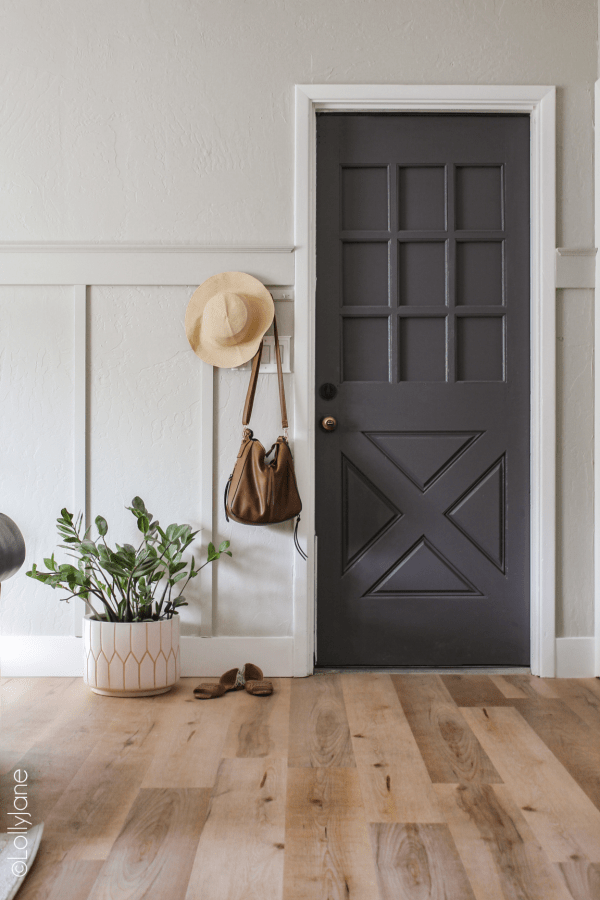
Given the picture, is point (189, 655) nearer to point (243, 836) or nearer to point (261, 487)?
point (261, 487)

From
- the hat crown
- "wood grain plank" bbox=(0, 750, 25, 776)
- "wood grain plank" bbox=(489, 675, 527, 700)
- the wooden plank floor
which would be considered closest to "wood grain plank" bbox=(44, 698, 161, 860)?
Answer: the wooden plank floor

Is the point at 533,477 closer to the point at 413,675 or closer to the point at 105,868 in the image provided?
the point at 413,675

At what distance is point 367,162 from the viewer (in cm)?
239

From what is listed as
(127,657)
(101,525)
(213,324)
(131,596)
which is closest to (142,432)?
(101,525)

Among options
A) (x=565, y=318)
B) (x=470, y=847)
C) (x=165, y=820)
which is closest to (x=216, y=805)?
(x=165, y=820)

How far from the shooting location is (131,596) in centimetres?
229

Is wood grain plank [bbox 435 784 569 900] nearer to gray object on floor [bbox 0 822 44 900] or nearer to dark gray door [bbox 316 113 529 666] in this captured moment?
gray object on floor [bbox 0 822 44 900]

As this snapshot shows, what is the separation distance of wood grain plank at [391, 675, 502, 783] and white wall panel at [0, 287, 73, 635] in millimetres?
1215

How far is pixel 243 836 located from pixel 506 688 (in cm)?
120

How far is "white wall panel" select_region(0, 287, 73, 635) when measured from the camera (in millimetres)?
2340

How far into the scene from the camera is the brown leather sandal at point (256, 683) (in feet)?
6.97

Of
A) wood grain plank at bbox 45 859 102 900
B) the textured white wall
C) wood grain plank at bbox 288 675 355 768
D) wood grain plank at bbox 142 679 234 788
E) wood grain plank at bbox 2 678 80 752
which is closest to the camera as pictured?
wood grain plank at bbox 45 859 102 900

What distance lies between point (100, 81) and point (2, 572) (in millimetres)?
1805

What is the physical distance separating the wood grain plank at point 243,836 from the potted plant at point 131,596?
1.83ft
